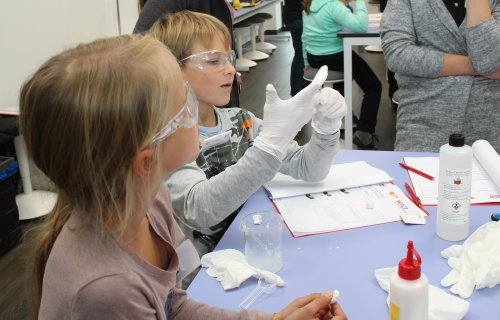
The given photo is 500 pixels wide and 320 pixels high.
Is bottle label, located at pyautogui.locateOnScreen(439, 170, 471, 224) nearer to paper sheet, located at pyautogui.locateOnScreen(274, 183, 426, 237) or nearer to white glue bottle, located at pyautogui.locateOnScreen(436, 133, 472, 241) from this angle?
white glue bottle, located at pyautogui.locateOnScreen(436, 133, 472, 241)

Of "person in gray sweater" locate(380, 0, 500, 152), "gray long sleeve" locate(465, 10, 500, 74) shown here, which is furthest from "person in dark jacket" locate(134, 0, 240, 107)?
"gray long sleeve" locate(465, 10, 500, 74)

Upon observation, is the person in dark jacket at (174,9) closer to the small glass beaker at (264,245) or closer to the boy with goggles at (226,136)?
the boy with goggles at (226,136)

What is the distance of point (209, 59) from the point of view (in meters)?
1.49

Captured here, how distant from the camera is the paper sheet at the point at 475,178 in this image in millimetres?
1325

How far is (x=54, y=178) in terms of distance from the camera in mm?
785

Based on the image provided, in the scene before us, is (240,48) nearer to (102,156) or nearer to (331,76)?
(331,76)

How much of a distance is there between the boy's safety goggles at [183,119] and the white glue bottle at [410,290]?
1.29ft

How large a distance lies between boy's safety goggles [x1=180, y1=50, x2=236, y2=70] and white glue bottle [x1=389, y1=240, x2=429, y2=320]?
2.90 ft

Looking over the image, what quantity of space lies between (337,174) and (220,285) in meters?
0.58

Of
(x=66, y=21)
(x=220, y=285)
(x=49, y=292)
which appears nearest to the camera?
(x=49, y=292)

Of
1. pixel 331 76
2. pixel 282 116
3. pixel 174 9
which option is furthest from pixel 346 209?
pixel 331 76

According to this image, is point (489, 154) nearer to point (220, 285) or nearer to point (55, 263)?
point (220, 285)

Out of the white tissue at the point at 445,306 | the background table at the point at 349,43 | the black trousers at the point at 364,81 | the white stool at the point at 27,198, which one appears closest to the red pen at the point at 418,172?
the white tissue at the point at 445,306

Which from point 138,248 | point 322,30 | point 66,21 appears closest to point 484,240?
point 138,248
